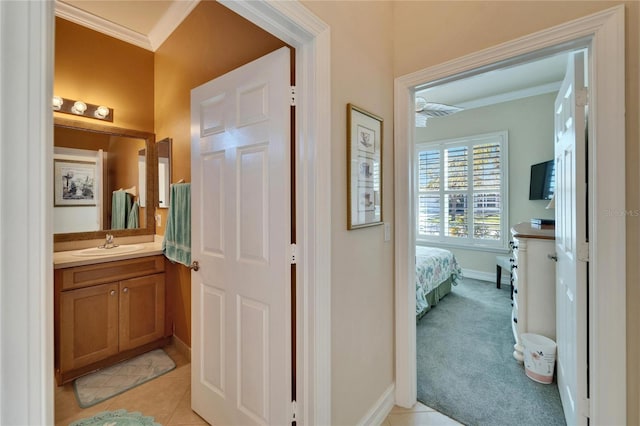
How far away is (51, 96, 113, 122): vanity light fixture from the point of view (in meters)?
2.36

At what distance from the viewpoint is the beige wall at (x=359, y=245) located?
55.0 inches

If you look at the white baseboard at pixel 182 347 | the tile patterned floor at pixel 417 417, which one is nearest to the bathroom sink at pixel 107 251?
the white baseboard at pixel 182 347

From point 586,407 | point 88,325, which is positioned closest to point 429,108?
point 586,407

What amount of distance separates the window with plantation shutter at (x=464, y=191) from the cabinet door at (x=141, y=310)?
14.6ft

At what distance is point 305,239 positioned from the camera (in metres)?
1.29

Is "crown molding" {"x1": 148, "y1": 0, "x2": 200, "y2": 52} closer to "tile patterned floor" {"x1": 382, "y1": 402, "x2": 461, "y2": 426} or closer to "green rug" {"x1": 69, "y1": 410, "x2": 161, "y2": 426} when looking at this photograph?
"green rug" {"x1": 69, "y1": 410, "x2": 161, "y2": 426}

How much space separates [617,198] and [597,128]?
0.31 meters

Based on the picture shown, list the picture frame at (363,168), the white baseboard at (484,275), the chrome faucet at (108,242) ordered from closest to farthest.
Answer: the picture frame at (363,168), the chrome faucet at (108,242), the white baseboard at (484,275)

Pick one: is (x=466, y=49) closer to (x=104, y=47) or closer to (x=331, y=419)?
(x=331, y=419)

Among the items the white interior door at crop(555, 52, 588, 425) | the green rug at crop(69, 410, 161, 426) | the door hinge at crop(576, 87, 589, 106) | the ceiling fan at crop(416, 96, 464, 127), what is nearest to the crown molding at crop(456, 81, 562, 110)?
the ceiling fan at crop(416, 96, 464, 127)

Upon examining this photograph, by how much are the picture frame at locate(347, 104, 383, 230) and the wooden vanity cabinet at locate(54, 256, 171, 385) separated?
1.97 metres

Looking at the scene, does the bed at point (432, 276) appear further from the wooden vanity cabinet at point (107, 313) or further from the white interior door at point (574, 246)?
the wooden vanity cabinet at point (107, 313)

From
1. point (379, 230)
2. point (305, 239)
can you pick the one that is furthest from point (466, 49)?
point (305, 239)

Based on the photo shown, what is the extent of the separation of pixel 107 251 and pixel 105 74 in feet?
5.22
